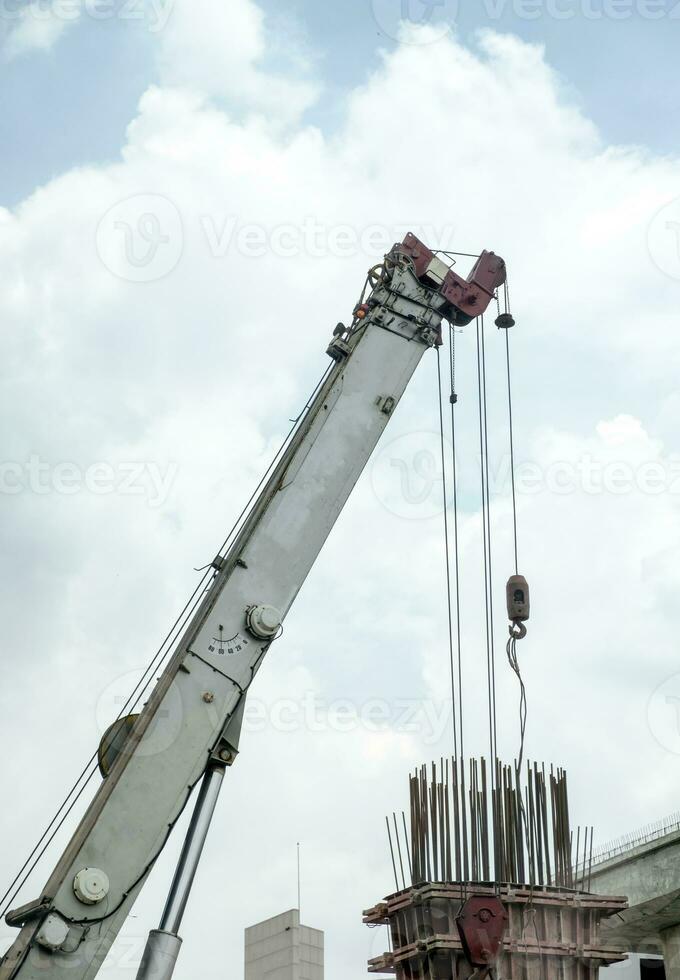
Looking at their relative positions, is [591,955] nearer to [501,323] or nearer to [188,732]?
[188,732]

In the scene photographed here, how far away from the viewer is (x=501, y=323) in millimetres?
13992

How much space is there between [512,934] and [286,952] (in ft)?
63.9

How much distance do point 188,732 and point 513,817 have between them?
463cm

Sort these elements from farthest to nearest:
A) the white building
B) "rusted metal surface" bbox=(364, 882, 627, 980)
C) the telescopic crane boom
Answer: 1. the white building
2. "rusted metal surface" bbox=(364, 882, 627, 980)
3. the telescopic crane boom

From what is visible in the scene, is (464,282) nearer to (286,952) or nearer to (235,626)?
(235,626)

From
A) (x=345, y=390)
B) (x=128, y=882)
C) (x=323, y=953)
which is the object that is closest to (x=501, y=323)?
(x=345, y=390)

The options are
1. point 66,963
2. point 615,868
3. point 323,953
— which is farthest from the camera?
point 323,953

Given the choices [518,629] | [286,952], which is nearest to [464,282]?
[518,629]

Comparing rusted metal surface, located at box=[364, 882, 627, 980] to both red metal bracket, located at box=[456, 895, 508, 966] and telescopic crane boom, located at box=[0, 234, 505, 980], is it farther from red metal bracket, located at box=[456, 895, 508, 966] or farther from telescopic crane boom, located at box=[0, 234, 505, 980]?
telescopic crane boom, located at box=[0, 234, 505, 980]

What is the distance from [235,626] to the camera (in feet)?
35.6

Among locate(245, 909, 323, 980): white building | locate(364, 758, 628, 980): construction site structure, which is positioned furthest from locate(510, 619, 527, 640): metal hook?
locate(245, 909, 323, 980): white building

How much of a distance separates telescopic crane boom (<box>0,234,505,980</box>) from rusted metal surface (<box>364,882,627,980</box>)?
3.36 m

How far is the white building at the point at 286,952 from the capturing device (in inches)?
1155

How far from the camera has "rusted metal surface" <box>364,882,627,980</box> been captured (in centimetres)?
1187
